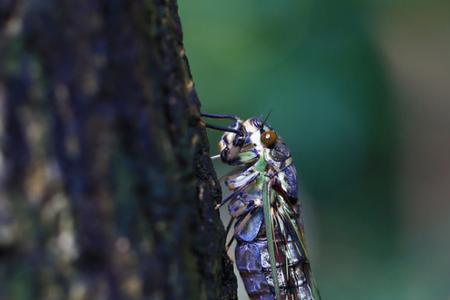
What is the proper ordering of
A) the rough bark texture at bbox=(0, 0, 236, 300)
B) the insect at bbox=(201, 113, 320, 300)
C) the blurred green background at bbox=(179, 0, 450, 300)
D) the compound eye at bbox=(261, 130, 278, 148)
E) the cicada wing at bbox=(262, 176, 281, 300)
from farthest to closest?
the blurred green background at bbox=(179, 0, 450, 300), the compound eye at bbox=(261, 130, 278, 148), the insect at bbox=(201, 113, 320, 300), the cicada wing at bbox=(262, 176, 281, 300), the rough bark texture at bbox=(0, 0, 236, 300)

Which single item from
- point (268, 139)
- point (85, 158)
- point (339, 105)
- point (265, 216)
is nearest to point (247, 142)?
point (268, 139)

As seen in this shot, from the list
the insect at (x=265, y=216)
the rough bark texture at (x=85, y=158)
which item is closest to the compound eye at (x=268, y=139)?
the insect at (x=265, y=216)

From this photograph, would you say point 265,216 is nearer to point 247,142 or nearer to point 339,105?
point 247,142

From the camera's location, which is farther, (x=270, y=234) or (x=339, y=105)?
(x=339, y=105)

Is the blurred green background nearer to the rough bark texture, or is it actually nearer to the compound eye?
the compound eye

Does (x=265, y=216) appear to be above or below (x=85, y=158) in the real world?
above

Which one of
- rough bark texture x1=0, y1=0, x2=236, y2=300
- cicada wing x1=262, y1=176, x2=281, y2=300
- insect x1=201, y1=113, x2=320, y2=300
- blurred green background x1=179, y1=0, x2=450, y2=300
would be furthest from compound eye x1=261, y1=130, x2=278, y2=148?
blurred green background x1=179, y1=0, x2=450, y2=300

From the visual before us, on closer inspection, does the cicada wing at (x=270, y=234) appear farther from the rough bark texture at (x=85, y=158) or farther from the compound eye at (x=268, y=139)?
the rough bark texture at (x=85, y=158)
